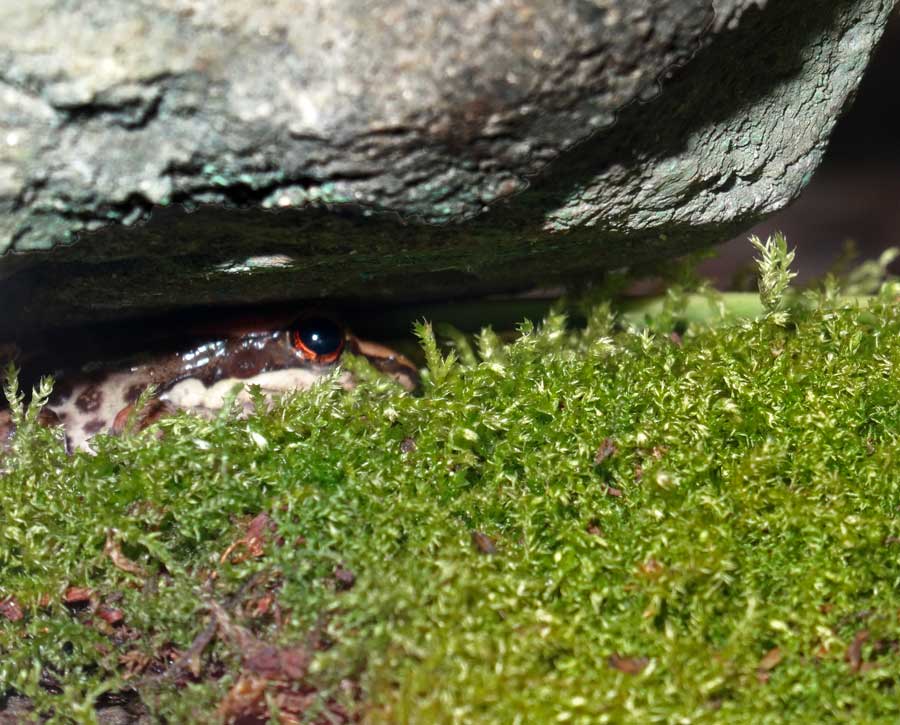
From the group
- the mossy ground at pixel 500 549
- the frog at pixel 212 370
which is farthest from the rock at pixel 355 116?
the frog at pixel 212 370

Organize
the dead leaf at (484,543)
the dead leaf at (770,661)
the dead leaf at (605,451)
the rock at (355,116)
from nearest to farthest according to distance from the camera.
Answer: the rock at (355,116) → the dead leaf at (770,661) → the dead leaf at (484,543) → the dead leaf at (605,451)

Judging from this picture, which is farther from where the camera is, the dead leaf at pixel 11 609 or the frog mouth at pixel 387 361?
the frog mouth at pixel 387 361

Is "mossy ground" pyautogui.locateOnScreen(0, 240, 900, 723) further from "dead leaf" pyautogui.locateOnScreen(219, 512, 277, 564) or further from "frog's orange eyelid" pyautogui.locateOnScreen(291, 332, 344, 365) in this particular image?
"frog's orange eyelid" pyautogui.locateOnScreen(291, 332, 344, 365)

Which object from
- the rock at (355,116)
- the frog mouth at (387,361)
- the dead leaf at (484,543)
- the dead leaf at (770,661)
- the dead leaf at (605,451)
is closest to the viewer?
the rock at (355,116)

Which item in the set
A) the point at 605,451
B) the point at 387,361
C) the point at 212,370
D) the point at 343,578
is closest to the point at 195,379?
the point at 212,370

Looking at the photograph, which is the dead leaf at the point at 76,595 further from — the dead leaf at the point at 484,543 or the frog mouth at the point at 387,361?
the frog mouth at the point at 387,361

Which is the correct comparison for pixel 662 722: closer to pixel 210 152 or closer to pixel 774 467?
pixel 774 467

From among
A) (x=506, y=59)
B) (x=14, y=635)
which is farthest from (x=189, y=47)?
(x=14, y=635)
